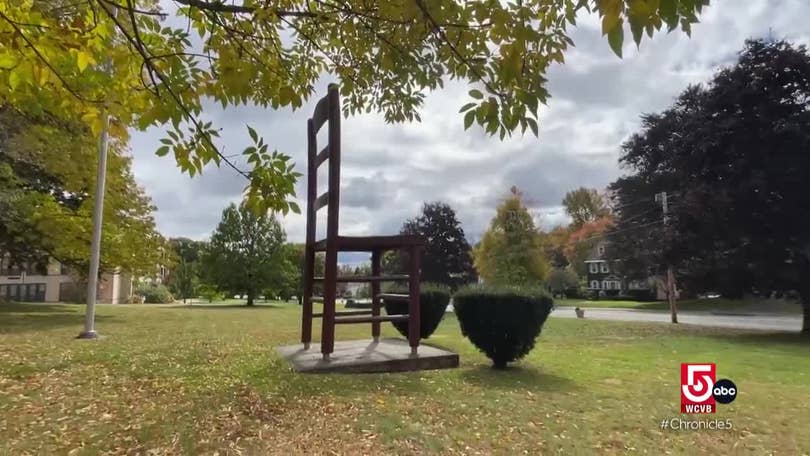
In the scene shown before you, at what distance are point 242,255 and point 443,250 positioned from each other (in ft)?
50.7

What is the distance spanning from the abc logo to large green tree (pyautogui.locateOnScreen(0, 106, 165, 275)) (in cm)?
1376

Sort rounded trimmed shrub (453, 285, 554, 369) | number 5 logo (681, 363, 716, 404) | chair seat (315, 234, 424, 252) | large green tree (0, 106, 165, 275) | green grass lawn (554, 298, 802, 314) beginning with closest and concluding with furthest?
number 5 logo (681, 363, 716, 404), chair seat (315, 234, 424, 252), rounded trimmed shrub (453, 285, 554, 369), large green tree (0, 106, 165, 275), green grass lawn (554, 298, 802, 314)

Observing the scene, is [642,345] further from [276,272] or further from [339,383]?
[276,272]

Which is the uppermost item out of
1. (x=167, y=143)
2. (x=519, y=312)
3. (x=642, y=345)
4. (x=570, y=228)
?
(x=570, y=228)

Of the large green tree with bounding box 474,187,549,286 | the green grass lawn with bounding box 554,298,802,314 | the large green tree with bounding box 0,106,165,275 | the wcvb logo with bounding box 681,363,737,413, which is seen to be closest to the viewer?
the wcvb logo with bounding box 681,363,737,413

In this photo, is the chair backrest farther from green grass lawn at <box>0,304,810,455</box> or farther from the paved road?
the paved road

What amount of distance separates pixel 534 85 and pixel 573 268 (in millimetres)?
60230

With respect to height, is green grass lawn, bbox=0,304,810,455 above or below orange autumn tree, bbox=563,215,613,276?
below

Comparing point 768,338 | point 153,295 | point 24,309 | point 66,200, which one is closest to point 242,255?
point 153,295

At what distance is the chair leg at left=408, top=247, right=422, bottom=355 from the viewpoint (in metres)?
6.03

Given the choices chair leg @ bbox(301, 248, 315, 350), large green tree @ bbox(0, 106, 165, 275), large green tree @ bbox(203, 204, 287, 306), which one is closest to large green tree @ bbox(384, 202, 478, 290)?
large green tree @ bbox(203, 204, 287, 306)

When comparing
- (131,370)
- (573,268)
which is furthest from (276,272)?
(573,268)

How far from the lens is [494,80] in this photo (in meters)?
2.68

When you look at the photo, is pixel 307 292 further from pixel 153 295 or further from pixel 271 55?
pixel 153 295
